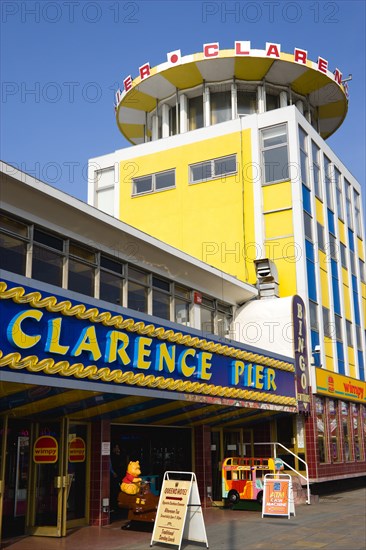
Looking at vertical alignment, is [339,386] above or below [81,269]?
below

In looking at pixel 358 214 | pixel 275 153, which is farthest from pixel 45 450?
pixel 358 214

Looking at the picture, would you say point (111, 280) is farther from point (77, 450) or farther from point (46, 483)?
point (46, 483)

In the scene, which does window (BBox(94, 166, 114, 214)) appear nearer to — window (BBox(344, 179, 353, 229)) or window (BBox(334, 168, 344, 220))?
window (BBox(334, 168, 344, 220))

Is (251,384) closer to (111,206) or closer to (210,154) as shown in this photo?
(210,154)

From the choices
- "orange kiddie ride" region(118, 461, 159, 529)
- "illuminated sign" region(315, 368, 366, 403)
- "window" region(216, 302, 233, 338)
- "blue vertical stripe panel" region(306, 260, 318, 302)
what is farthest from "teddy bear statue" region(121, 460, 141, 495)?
"blue vertical stripe panel" region(306, 260, 318, 302)

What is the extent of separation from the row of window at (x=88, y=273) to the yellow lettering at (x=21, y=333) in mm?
3405

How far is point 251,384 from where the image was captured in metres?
19.8

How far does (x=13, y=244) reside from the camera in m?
14.6

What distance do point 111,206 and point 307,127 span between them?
10734mm

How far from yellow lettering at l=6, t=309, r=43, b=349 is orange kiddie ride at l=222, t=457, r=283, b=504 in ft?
37.2

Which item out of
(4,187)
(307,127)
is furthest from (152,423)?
(307,127)

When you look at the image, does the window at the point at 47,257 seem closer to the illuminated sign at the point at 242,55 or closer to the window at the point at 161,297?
the window at the point at 161,297

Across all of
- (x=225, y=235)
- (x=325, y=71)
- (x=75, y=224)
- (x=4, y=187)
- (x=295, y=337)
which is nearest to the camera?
(x=4, y=187)

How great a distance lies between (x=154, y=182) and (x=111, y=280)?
13.6 metres
